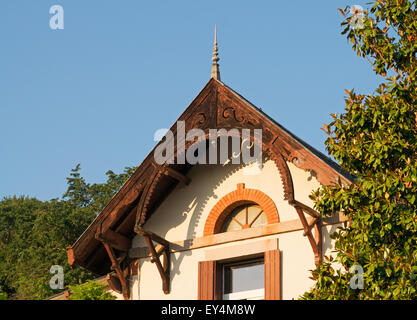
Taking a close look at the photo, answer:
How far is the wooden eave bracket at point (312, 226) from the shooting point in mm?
17312

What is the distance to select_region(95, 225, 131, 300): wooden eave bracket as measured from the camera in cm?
1928

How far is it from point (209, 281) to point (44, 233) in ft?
75.3

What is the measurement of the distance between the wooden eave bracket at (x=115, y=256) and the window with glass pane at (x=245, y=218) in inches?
90.2

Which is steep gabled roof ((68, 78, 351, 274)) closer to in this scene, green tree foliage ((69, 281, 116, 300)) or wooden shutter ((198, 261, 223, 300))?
green tree foliage ((69, 281, 116, 300))

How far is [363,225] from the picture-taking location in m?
14.3

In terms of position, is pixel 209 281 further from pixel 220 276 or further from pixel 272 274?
pixel 272 274

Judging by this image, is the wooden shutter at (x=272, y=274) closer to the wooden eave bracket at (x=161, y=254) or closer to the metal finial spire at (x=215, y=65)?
the wooden eave bracket at (x=161, y=254)

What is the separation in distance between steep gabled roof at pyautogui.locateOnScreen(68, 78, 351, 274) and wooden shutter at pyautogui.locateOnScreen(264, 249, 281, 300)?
138 cm

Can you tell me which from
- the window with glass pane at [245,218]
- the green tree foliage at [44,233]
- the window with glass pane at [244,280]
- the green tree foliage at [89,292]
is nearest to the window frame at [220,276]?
the window with glass pane at [244,280]

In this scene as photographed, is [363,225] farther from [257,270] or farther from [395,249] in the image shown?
[257,270]

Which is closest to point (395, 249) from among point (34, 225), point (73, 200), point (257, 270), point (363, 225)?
point (363, 225)

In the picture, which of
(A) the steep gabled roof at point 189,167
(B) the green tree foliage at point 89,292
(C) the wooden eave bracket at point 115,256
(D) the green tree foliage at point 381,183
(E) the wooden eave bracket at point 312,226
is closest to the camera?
(D) the green tree foliage at point 381,183

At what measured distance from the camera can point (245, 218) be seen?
1902 centimetres
